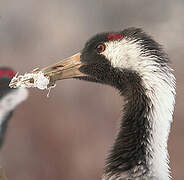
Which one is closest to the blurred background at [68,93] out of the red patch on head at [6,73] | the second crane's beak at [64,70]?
the red patch on head at [6,73]

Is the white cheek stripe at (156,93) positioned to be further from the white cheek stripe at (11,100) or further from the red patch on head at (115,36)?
the white cheek stripe at (11,100)

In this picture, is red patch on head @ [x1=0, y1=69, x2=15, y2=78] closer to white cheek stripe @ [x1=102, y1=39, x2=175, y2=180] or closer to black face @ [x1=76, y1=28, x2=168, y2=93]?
black face @ [x1=76, y1=28, x2=168, y2=93]

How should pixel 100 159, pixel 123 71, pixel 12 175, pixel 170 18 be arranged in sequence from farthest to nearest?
pixel 12 175 → pixel 100 159 → pixel 170 18 → pixel 123 71

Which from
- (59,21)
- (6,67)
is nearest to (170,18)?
(59,21)

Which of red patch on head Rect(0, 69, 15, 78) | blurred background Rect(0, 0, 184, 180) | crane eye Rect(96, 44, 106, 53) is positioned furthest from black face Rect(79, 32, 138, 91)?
red patch on head Rect(0, 69, 15, 78)

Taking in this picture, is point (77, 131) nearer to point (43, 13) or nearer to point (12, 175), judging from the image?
point (12, 175)

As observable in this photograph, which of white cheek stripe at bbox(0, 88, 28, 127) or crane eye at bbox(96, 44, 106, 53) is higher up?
white cheek stripe at bbox(0, 88, 28, 127)
